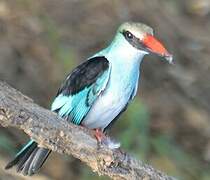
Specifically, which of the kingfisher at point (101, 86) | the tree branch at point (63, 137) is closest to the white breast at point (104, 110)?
the kingfisher at point (101, 86)

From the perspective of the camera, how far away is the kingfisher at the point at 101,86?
10.2 feet

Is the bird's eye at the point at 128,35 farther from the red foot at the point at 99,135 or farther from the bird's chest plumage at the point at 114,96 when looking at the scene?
the red foot at the point at 99,135

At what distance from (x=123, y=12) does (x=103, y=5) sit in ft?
0.67

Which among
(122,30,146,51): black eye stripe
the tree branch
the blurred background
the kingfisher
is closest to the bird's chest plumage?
the kingfisher

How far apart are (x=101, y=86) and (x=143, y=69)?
257 cm

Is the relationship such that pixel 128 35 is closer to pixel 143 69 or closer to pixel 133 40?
pixel 133 40

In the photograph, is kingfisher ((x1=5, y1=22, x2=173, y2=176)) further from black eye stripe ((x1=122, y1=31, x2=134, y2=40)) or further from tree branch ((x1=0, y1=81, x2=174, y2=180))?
tree branch ((x1=0, y1=81, x2=174, y2=180))

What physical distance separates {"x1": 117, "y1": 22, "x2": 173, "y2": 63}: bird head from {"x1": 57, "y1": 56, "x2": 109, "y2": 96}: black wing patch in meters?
0.14

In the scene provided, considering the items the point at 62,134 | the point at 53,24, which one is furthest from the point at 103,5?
the point at 62,134

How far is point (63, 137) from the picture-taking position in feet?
9.14

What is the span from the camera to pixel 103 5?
6.09 m

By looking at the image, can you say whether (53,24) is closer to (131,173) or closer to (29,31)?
(29,31)

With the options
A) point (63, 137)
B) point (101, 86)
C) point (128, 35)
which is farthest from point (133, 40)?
point (63, 137)

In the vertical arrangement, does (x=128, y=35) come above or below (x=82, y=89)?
above
